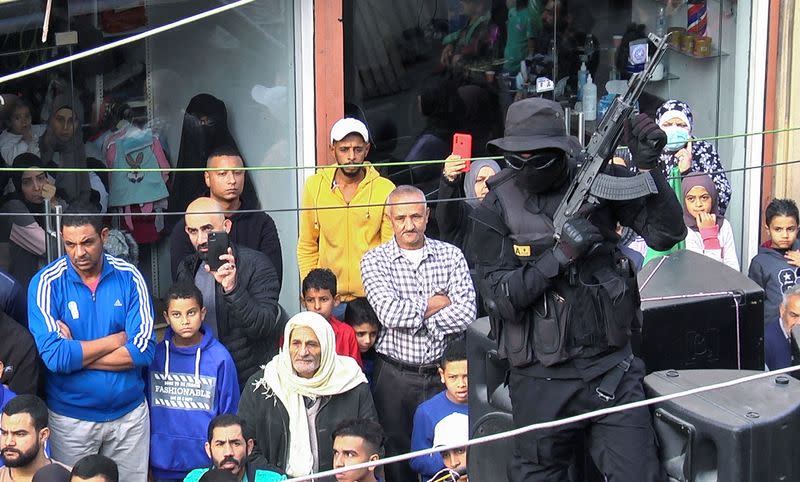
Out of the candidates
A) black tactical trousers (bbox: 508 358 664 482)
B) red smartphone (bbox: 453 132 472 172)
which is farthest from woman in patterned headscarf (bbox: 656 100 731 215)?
black tactical trousers (bbox: 508 358 664 482)

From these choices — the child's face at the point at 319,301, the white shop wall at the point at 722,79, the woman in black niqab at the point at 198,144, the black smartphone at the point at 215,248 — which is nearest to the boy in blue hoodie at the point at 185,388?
the black smartphone at the point at 215,248

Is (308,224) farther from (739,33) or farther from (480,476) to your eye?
(739,33)

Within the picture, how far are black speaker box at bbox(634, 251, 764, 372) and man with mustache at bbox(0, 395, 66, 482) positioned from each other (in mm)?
2350

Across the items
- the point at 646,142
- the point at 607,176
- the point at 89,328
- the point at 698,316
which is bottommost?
the point at 89,328

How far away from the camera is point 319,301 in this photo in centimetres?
611

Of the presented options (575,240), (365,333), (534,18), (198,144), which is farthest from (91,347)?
(534,18)

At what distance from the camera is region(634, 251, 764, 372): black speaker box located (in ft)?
16.3

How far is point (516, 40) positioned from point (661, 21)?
107 cm

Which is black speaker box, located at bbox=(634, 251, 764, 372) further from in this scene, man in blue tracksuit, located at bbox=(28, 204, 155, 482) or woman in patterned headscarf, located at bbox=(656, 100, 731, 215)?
man in blue tracksuit, located at bbox=(28, 204, 155, 482)

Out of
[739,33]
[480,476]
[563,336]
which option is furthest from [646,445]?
[739,33]

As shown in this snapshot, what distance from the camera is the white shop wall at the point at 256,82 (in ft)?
22.9

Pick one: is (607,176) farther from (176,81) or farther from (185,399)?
(176,81)

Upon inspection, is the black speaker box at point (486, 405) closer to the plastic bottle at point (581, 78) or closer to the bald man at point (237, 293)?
the bald man at point (237, 293)

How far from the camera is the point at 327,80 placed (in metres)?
7.02
